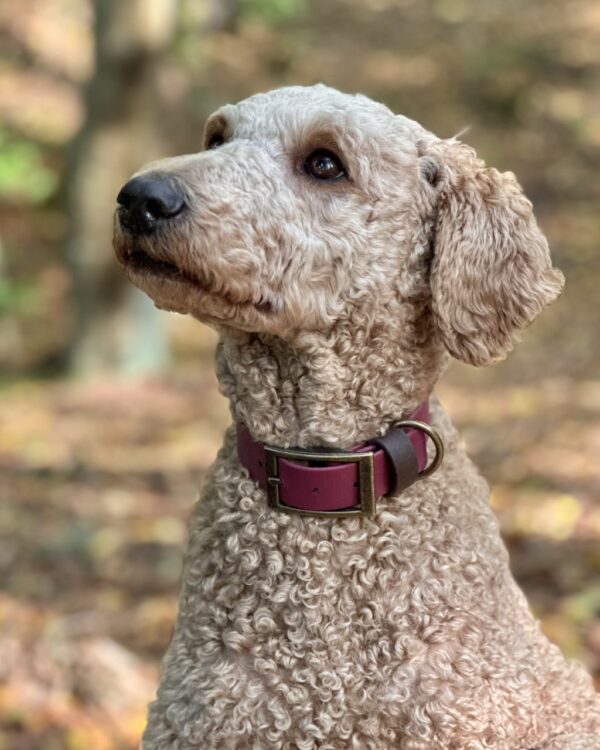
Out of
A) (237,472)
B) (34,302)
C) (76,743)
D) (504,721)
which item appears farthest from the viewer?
(34,302)

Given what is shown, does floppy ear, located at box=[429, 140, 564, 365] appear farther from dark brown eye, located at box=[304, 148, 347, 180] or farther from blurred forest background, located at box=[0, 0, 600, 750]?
blurred forest background, located at box=[0, 0, 600, 750]

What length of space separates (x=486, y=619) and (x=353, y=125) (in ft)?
3.62

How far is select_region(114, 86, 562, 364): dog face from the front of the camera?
2.05 metres

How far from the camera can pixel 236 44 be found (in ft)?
49.3

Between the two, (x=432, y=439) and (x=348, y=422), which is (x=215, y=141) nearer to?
(x=348, y=422)

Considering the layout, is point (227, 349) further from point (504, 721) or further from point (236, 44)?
point (236, 44)

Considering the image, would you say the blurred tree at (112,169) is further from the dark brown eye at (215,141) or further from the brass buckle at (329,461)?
the brass buckle at (329,461)

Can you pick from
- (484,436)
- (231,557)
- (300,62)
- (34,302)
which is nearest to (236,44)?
(300,62)

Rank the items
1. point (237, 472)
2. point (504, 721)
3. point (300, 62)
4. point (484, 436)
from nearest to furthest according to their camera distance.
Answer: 1. point (504, 721)
2. point (237, 472)
3. point (484, 436)
4. point (300, 62)

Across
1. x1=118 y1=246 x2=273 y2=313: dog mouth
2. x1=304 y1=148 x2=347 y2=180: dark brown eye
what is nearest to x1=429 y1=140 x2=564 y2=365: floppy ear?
x1=304 y1=148 x2=347 y2=180: dark brown eye

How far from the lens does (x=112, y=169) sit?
804 centimetres

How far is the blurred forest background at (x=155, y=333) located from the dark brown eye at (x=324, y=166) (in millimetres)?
2333

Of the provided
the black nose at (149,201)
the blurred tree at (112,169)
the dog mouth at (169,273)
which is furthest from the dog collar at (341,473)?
the blurred tree at (112,169)

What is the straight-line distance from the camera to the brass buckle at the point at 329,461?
2.14 metres
